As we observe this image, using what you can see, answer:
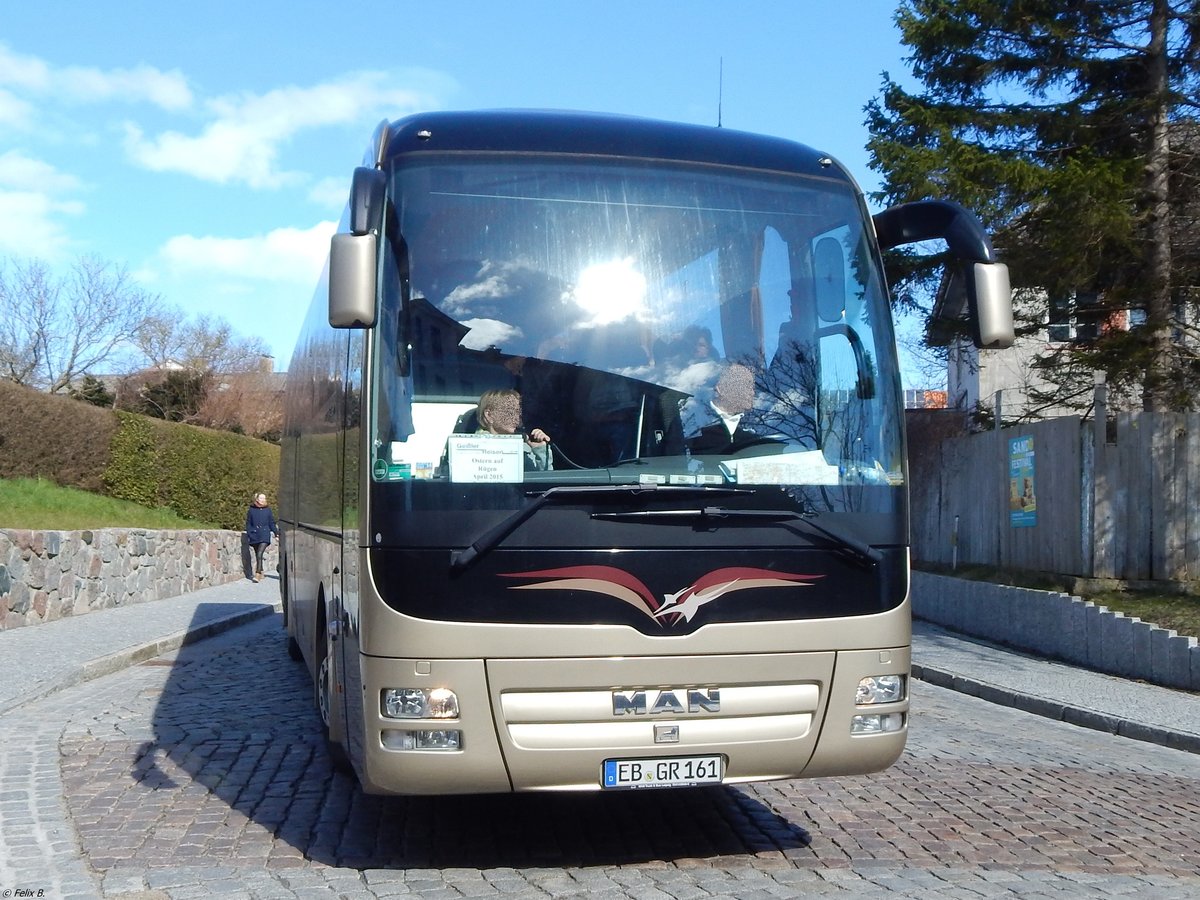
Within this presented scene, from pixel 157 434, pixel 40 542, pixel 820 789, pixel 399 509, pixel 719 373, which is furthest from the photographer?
pixel 157 434

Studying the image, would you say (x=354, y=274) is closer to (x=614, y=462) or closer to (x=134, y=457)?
(x=614, y=462)

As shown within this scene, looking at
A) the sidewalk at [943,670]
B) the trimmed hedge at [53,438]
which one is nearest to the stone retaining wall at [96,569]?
the sidewalk at [943,670]

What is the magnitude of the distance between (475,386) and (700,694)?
62.4 inches

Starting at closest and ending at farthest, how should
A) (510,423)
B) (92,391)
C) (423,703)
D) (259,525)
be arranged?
(423,703), (510,423), (259,525), (92,391)

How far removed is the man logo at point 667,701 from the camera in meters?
5.31

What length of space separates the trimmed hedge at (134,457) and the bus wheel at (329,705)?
A: 646 inches

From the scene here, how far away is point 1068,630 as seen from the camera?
1410cm

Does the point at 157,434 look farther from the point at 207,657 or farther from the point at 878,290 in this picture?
the point at 878,290

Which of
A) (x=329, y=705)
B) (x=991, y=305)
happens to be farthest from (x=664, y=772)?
(x=991, y=305)

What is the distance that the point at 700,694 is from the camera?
540cm

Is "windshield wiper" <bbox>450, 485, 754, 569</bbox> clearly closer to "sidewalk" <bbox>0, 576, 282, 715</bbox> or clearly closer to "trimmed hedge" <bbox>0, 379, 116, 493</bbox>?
"sidewalk" <bbox>0, 576, 282, 715</bbox>

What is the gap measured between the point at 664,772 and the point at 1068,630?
32.8ft

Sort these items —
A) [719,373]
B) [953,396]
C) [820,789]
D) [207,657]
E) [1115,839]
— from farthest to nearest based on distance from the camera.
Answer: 1. [953,396]
2. [207,657]
3. [820,789]
4. [1115,839]
5. [719,373]

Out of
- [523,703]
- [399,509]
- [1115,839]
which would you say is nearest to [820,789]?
[1115,839]
